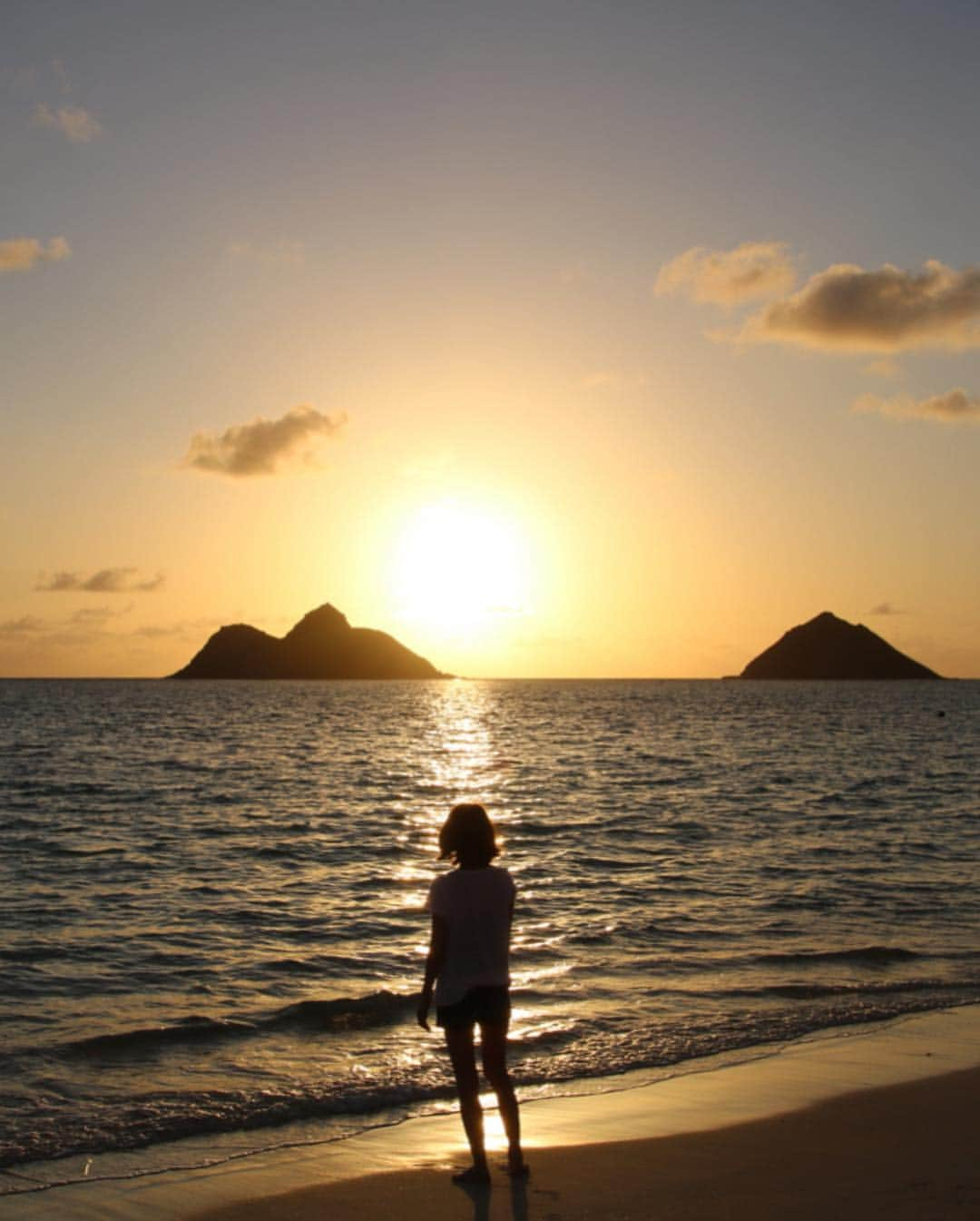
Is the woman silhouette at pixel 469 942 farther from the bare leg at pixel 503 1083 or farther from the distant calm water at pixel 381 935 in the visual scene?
the distant calm water at pixel 381 935

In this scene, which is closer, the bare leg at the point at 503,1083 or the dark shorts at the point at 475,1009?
the dark shorts at the point at 475,1009

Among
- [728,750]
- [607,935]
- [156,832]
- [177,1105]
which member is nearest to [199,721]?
[728,750]

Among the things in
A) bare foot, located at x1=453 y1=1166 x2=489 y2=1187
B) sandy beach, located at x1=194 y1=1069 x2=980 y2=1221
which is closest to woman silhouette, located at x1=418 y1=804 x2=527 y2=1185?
bare foot, located at x1=453 y1=1166 x2=489 y2=1187

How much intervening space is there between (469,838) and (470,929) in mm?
565

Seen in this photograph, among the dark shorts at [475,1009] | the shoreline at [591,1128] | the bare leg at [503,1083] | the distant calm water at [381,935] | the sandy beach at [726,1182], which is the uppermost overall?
the dark shorts at [475,1009]

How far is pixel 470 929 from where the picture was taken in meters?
7.54

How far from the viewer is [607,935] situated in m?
17.3

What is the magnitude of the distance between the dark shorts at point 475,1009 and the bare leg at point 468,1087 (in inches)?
2.5

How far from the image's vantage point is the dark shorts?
761cm

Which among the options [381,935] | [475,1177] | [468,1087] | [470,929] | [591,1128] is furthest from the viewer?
[381,935]

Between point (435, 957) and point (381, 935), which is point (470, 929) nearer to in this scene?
point (435, 957)

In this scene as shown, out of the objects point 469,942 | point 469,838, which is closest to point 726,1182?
point 469,942

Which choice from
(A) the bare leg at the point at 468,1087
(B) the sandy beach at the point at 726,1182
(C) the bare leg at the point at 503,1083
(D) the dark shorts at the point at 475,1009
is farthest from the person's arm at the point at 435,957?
(B) the sandy beach at the point at 726,1182

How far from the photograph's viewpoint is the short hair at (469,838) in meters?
7.56
